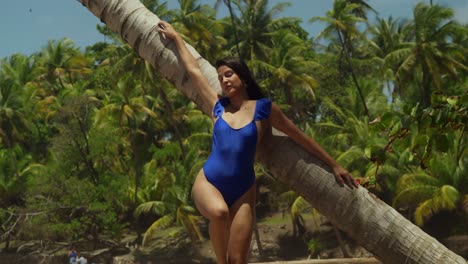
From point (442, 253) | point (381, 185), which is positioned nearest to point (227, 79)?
point (442, 253)

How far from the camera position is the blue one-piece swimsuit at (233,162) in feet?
8.55

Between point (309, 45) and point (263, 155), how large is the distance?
3482cm

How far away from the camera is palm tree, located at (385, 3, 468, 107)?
2591cm

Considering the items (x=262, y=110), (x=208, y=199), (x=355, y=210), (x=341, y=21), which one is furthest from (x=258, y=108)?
(x=341, y=21)

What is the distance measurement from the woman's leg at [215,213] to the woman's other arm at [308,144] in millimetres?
390

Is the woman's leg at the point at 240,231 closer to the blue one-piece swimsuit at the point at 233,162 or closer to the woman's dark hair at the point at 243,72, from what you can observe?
the blue one-piece swimsuit at the point at 233,162

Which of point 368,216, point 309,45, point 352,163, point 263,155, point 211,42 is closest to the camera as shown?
point 368,216

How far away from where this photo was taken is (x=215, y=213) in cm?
249

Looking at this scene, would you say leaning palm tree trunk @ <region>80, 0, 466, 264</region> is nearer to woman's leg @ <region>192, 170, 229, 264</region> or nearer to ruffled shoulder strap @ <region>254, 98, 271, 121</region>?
ruffled shoulder strap @ <region>254, 98, 271, 121</region>

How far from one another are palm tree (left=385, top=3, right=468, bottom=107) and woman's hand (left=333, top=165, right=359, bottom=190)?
24523 millimetres

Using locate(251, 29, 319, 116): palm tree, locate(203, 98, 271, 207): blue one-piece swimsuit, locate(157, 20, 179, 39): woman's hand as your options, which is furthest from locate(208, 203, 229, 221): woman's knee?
locate(251, 29, 319, 116): palm tree

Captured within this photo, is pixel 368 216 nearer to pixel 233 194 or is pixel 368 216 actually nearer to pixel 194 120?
pixel 233 194

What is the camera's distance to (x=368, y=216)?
2.54 m

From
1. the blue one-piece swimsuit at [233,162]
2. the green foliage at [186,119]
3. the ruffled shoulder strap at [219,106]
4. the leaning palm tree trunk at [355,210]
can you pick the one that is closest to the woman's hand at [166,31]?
the ruffled shoulder strap at [219,106]
